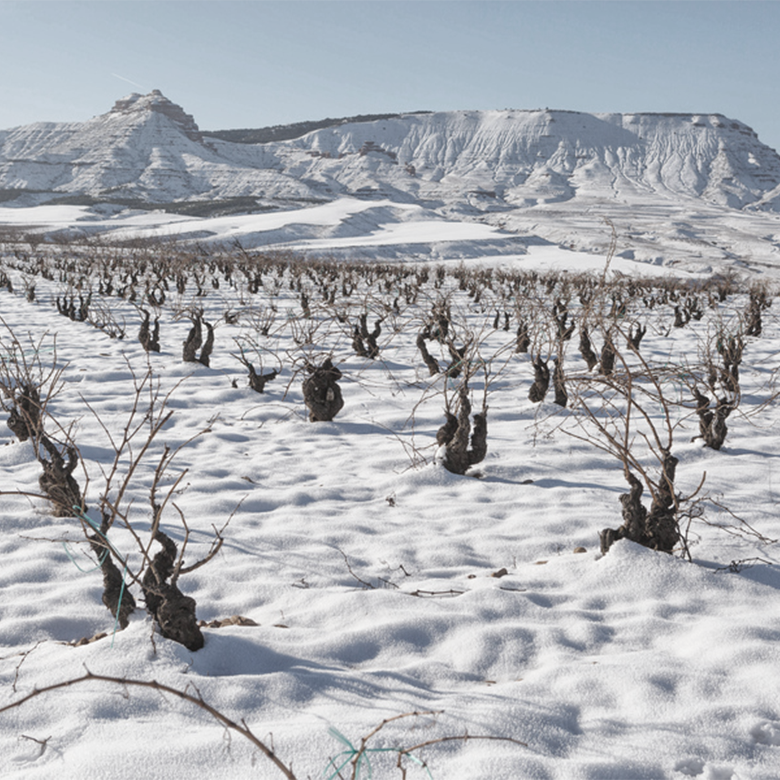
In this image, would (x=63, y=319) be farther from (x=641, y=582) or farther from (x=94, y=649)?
(x=641, y=582)

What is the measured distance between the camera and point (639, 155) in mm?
123375

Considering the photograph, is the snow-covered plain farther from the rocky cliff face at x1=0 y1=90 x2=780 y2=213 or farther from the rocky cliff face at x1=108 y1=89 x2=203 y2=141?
the rocky cliff face at x1=108 y1=89 x2=203 y2=141

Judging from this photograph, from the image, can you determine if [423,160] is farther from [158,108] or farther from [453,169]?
[158,108]

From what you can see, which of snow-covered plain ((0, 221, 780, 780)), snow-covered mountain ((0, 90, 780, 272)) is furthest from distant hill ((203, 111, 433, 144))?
snow-covered plain ((0, 221, 780, 780))

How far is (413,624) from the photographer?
2166mm

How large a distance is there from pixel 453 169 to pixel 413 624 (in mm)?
125626

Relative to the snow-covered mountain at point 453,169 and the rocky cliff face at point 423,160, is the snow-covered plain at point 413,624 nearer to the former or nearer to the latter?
the snow-covered mountain at point 453,169

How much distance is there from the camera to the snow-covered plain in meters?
1.50

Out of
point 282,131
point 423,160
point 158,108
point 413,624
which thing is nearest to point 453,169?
point 423,160

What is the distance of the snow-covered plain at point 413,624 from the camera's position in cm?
150

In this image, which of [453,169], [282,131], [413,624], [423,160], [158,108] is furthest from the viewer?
[282,131]

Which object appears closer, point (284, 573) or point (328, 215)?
point (284, 573)

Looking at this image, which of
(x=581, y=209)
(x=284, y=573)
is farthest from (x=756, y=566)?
(x=581, y=209)

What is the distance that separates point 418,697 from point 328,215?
5855 cm
